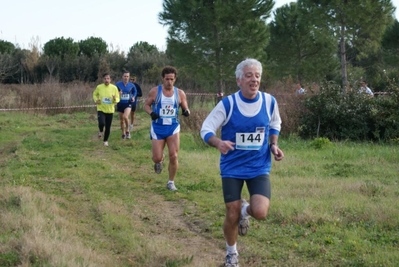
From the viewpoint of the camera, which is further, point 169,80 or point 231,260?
point 169,80

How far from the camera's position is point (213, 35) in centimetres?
2877

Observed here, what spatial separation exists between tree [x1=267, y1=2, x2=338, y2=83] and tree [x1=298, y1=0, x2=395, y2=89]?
713 cm

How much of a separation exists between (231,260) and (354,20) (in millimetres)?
23624

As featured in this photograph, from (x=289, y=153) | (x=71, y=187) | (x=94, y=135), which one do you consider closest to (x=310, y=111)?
(x=289, y=153)

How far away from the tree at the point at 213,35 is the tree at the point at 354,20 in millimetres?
3106

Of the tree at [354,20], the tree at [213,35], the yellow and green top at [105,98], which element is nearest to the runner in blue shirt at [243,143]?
the yellow and green top at [105,98]

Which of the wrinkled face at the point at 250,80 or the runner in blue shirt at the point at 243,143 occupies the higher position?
the wrinkled face at the point at 250,80

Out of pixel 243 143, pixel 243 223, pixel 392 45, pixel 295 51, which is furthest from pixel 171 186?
pixel 295 51

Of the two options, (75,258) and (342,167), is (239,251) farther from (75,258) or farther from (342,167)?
(342,167)

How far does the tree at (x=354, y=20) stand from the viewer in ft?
87.8

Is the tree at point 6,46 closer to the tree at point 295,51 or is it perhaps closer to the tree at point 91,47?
the tree at point 91,47

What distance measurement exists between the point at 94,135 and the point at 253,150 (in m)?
13.4

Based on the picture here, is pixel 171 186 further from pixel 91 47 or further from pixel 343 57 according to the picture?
pixel 91 47

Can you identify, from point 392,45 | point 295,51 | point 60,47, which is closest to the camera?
point 392,45
